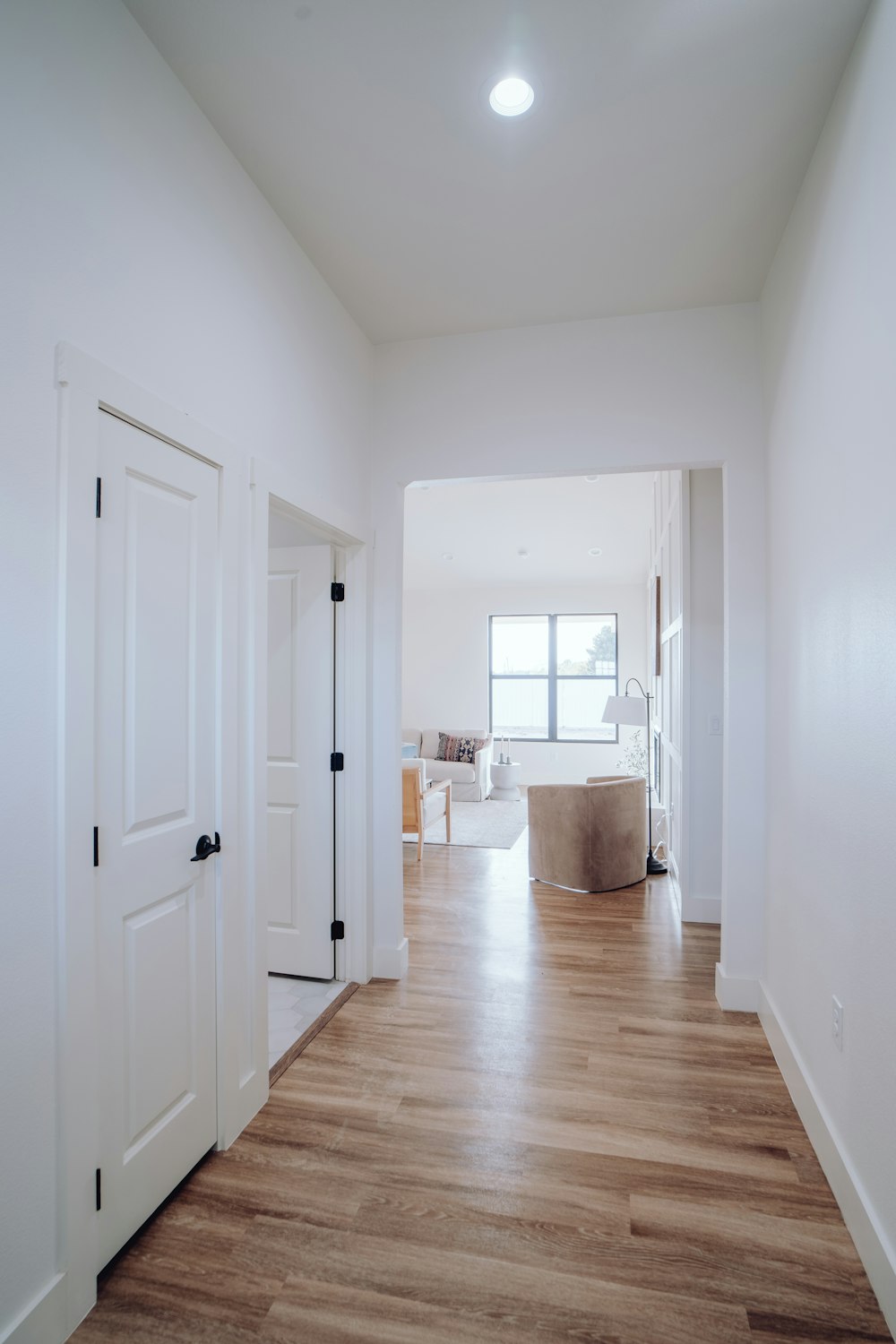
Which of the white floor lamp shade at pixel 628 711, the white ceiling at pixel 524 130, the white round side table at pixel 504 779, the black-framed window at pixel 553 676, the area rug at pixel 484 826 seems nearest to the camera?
the white ceiling at pixel 524 130

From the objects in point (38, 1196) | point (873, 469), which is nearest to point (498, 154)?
point (873, 469)

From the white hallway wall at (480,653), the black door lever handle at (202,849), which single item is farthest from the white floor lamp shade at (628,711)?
the black door lever handle at (202,849)

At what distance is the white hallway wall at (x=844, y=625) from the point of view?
5.42 ft

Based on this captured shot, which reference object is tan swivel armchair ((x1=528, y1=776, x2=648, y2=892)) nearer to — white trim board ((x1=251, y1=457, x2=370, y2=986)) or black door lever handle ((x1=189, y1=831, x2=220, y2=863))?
white trim board ((x1=251, y1=457, x2=370, y2=986))

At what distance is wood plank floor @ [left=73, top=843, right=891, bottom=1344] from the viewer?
1.61 m

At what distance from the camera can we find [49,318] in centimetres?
151

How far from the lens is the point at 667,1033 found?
292cm

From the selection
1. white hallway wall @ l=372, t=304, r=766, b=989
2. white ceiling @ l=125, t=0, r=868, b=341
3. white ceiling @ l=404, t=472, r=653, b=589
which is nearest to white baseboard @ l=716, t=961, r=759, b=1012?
white hallway wall @ l=372, t=304, r=766, b=989

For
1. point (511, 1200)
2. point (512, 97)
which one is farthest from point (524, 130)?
point (511, 1200)

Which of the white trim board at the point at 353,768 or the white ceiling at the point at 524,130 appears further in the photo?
the white trim board at the point at 353,768

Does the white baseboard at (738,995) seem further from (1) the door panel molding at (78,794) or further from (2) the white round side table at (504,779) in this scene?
(2) the white round side table at (504,779)

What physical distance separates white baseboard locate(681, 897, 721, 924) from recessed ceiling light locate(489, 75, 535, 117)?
3868 millimetres

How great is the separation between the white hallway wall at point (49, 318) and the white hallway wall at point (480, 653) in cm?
827

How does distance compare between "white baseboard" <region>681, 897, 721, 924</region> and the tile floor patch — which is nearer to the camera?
the tile floor patch
